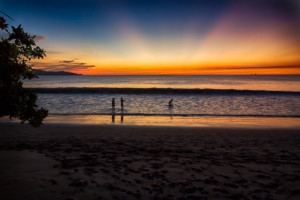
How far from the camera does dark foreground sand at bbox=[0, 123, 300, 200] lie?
407 cm

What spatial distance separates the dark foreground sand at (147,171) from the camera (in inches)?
160

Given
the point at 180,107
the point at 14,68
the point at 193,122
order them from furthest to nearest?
the point at 180,107
the point at 193,122
the point at 14,68

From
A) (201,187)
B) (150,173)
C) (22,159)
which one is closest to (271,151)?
(201,187)

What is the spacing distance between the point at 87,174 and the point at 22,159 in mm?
2423

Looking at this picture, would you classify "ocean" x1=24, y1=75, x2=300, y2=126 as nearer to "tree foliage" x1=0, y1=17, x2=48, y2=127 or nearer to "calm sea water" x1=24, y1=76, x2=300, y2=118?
"calm sea water" x1=24, y1=76, x2=300, y2=118

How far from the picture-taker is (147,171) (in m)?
5.25

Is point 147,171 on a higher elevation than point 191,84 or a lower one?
lower

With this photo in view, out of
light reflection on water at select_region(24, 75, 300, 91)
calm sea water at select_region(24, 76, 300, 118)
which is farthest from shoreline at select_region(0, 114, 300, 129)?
light reflection on water at select_region(24, 75, 300, 91)

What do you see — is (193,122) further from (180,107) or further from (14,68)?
(14,68)

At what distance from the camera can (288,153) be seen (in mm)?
7055

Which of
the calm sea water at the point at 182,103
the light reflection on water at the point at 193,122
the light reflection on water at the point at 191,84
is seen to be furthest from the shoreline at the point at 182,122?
the light reflection on water at the point at 191,84

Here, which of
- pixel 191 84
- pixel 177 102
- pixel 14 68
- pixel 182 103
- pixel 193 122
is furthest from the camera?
pixel 191 84

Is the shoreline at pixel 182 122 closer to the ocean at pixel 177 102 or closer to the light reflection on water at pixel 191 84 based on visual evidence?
the ocean at pixel 177 102

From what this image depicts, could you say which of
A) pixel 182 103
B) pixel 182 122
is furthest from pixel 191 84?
pixel 182 122
